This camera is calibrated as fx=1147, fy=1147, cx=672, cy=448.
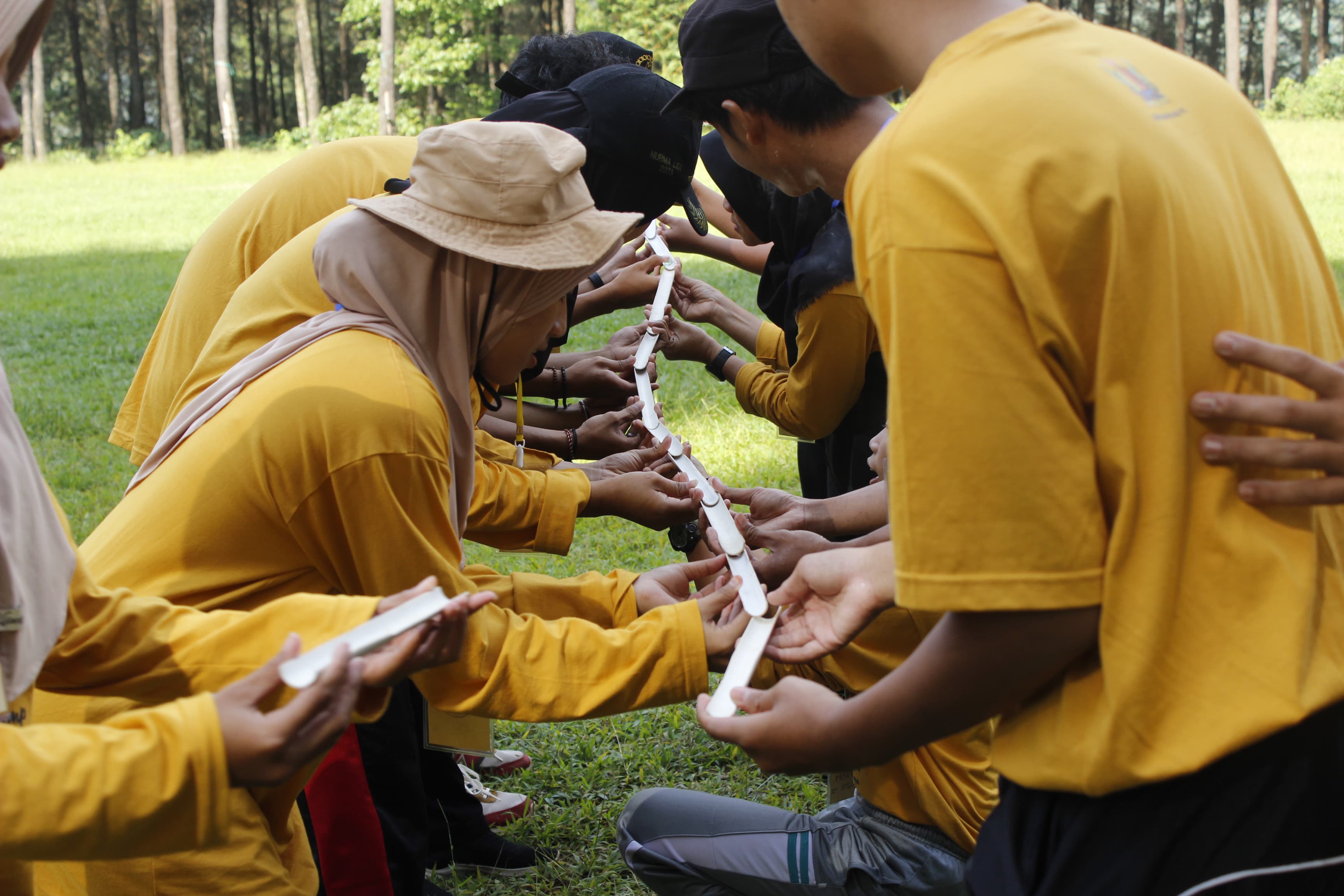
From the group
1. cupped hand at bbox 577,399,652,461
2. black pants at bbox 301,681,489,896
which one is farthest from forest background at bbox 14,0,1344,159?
black pants at bbox 301,681,489,896

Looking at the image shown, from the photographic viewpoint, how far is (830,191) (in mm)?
2984

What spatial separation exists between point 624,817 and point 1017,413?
2.16 metres

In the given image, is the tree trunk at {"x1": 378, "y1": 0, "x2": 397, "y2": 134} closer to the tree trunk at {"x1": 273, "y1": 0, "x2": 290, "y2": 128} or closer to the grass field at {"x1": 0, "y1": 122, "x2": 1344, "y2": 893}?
the grass field at {"x1": 0, "y1": 122, "x2": 1344, "y2": 893}

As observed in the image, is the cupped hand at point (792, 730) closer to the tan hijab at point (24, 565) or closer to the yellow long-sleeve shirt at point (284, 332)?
the tan hijab at point (24, 565)

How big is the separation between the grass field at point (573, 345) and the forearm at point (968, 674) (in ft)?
7.54

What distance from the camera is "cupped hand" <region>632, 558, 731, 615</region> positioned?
9.08ft

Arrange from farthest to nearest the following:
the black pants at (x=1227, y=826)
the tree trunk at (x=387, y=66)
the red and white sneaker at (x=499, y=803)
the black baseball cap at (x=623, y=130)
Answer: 1. the tree trunk at (x=387, y=66)
2. the red and white sneaker at (x=499, y=803)
3. the black baseball cap at (x=623, y=130)
4. the black pants at (x=1227, y=826)

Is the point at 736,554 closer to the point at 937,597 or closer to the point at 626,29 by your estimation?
the point at 937,597

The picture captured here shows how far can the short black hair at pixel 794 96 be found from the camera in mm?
2760

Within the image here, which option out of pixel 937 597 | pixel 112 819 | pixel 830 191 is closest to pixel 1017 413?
pixel 937 597

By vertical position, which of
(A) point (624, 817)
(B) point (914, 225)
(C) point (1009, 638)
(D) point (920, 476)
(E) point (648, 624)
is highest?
(B) point (914, 225)

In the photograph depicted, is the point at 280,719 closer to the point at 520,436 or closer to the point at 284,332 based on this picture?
the point at 284,332

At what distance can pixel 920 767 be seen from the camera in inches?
107

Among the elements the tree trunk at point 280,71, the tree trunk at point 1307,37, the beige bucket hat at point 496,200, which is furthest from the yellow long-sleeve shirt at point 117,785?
the tree trunk at point 1307,37
